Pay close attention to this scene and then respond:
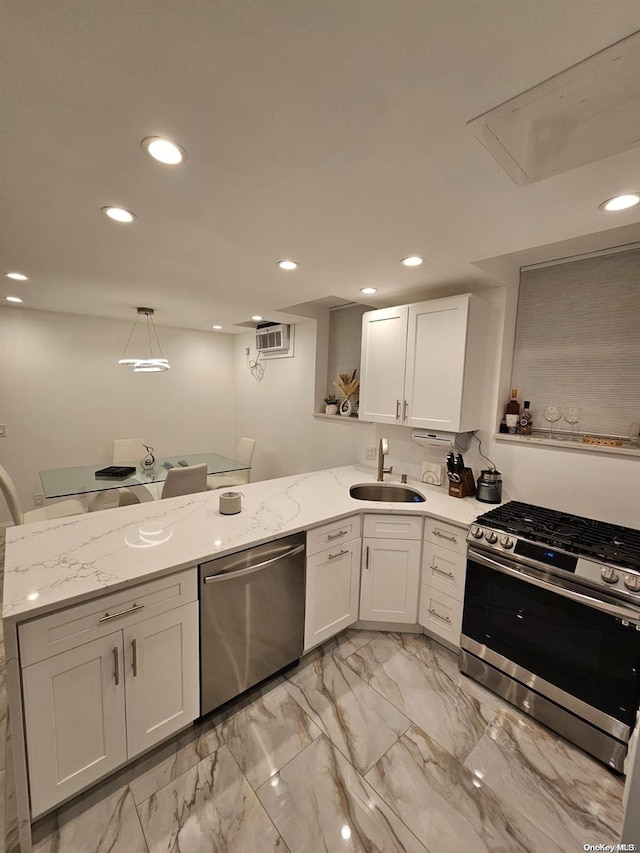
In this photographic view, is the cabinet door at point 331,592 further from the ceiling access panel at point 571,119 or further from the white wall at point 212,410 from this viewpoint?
the ceiling access panel at point 571,119

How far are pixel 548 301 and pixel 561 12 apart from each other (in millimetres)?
1930

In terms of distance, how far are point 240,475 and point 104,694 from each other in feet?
10.3

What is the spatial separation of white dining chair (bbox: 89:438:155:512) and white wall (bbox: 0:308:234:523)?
0.29 m

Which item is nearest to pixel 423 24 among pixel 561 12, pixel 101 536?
pixel 561 12

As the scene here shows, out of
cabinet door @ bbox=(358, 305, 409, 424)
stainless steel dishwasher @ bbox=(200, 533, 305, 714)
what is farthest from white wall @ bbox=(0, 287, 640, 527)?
stainless steel dishwasher @ bbox=(200, 533, 305, 714)

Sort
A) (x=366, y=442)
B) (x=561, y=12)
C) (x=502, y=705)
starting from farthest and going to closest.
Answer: (x=366, y=442)
(x=502, y=705)
(x=561, y=12)

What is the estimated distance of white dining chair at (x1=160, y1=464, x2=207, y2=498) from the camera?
2826mm

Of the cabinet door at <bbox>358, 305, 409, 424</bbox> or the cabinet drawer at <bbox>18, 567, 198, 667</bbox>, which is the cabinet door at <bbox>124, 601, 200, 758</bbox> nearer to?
the cabinet drawer at <bbox>18, 567, 198, 667</bbox>

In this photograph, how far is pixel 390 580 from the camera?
2.32m

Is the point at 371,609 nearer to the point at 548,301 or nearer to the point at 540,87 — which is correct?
the point at 548,301

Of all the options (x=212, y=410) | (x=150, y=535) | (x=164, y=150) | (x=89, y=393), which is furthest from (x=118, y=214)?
(x=212, y=410)

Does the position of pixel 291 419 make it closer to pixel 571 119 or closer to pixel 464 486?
pixel 464 486

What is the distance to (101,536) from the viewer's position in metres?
1.67

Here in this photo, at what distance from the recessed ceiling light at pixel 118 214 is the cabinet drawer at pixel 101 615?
1559 mm
